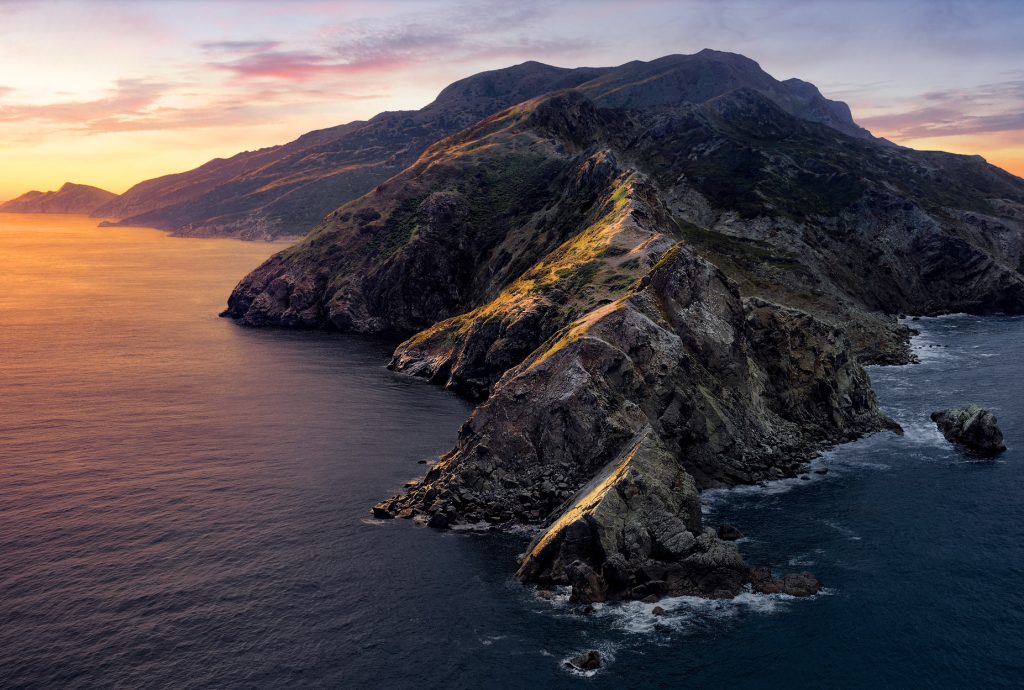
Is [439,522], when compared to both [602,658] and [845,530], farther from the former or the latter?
[845,530]

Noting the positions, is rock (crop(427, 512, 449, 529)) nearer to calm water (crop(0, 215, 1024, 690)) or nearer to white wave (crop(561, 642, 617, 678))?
calm water (crop(0, 215, 1024, 690))

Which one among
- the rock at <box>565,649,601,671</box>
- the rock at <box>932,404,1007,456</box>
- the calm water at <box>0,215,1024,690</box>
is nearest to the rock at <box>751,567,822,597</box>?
the calm water at <box>0,215,1024,690</box>

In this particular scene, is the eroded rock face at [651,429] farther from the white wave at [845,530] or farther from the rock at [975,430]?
the white wave at [845,530]

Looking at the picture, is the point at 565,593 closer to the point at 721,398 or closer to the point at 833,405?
the point at 721,398

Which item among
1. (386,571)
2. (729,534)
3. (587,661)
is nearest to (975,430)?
(729,534)

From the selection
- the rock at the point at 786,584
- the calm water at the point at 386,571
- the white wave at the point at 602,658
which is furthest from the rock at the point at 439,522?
the rock at the point at 786,584

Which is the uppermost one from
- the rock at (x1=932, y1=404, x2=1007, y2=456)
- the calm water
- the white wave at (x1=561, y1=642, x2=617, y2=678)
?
the rock at (x1=932, y1=404, x2=1007, y2=456)

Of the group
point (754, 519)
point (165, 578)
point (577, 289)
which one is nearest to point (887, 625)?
point (754, 519)
